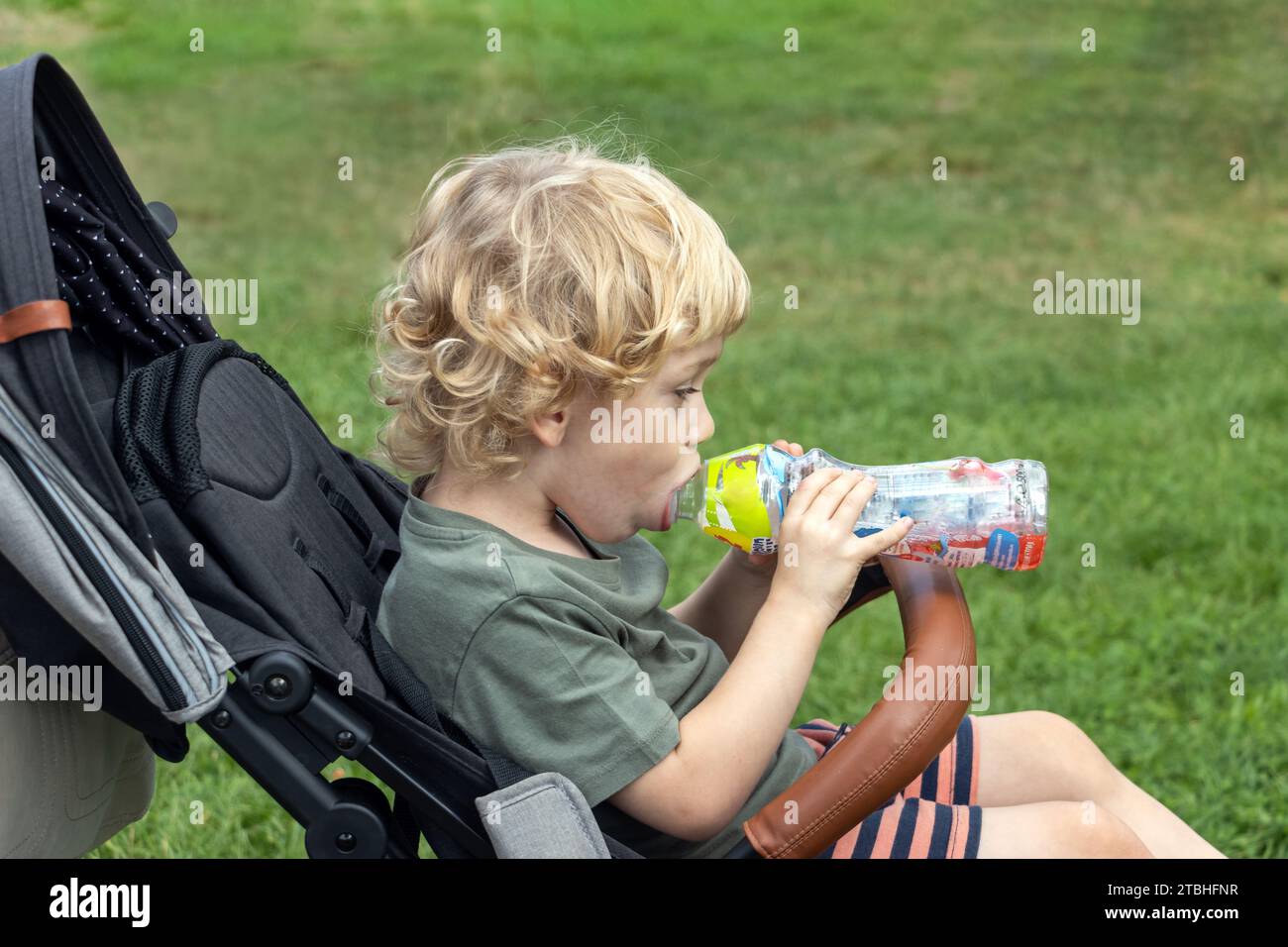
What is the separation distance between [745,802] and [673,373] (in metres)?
0.62

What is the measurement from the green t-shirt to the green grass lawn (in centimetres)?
84

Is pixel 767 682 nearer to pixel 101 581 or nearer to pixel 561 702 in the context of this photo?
pixel 561 702

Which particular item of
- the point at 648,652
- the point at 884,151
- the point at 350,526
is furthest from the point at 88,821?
the point at 884,151

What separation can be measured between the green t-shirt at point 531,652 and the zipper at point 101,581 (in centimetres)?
35

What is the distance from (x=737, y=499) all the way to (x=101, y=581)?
0.89 m

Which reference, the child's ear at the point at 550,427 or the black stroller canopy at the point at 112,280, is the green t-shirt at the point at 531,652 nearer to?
the child's ear at the point at 550,427

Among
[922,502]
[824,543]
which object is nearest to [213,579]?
[824,543]

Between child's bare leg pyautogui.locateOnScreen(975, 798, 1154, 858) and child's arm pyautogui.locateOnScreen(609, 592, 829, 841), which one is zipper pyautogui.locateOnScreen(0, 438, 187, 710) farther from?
child's bare leg pyautogui.locateOnScreen(975, 798, 1154, 858)

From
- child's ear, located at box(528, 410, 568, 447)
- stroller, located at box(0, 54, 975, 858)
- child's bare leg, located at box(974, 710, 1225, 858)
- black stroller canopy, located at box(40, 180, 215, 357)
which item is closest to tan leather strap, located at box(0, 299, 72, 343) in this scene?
stroller, located at box(0, 54, 975, 858)

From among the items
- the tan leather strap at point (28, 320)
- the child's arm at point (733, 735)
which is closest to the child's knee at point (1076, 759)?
the child's arm at point (733, 735)

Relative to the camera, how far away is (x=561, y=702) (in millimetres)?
1969

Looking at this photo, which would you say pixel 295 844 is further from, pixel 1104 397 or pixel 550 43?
pixel 550 43

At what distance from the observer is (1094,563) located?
4516 mm

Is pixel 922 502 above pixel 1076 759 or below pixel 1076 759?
above
